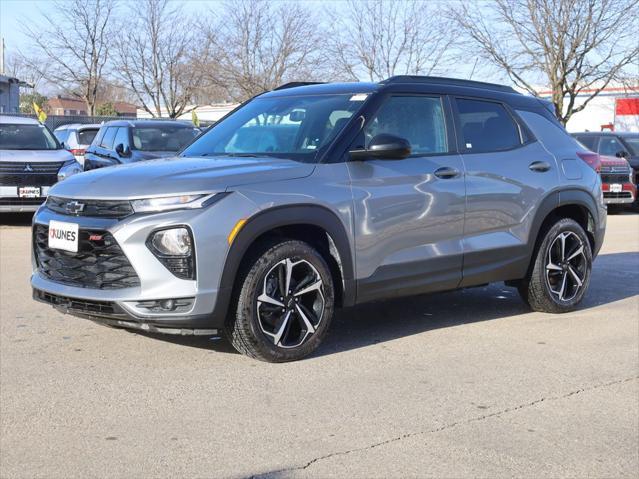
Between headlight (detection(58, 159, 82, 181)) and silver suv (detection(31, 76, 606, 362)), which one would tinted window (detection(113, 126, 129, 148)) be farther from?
silver suv (detection(31, 76, 606, 362))

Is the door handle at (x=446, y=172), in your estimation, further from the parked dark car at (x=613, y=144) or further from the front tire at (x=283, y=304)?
the parked dark car at (x=613, y=144)

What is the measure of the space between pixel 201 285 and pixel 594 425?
2274mm

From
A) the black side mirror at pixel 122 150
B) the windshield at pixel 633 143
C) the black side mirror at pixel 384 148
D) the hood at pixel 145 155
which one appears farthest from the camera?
the windshield at pixel 633 143

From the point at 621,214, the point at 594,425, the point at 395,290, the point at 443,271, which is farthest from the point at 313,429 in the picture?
the point at 621,214

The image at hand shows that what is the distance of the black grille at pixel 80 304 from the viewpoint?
504cm

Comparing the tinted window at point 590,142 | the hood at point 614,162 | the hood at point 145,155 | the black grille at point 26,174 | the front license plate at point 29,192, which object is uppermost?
the tinted window at point 590,142

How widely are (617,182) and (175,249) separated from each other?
15.4m

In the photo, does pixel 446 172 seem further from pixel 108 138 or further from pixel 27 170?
pixel 108 138

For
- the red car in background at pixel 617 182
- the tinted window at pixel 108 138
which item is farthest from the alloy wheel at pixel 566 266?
the red car in background at pixel 617 182

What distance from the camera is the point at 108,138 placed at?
15203mm

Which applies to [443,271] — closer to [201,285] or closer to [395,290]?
[395,290]

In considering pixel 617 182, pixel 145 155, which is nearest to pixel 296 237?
pixel 145 155

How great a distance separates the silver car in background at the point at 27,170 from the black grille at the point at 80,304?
310 inches

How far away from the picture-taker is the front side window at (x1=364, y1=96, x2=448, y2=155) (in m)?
5.93
